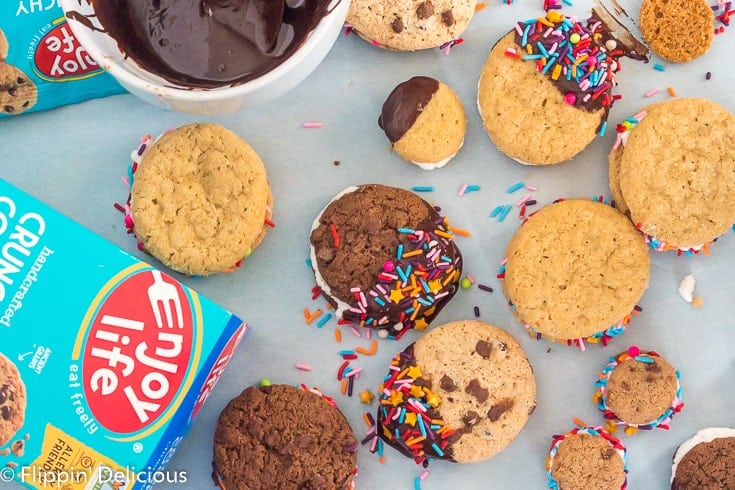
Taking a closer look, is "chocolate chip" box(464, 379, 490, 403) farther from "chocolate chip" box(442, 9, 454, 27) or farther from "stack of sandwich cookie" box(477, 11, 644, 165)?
"chocolate chip" box(442, 9, 454, 27)

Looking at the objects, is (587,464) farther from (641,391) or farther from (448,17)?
(448,17)

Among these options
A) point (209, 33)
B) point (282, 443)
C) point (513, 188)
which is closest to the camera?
point (209, 33)

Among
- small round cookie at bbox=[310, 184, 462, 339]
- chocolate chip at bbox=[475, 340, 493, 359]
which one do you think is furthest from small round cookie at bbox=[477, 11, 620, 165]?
chocolate chip at bbox=[475, 340, 493, 359]

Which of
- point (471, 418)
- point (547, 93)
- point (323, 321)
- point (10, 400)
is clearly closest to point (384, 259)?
point (323, 321)

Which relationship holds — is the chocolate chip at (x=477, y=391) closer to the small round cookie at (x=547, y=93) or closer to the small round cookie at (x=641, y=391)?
the small round cookie at (x=641, y=391)

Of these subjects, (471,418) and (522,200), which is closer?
(471,418)

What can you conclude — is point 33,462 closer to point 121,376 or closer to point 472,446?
point 121,376

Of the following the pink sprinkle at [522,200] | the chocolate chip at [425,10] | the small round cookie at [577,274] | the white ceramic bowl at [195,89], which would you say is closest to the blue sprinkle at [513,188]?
the pink sprinkle at [522,200]
